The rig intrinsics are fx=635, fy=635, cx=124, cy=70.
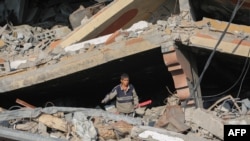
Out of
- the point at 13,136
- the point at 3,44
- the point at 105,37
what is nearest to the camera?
the point at 13,136

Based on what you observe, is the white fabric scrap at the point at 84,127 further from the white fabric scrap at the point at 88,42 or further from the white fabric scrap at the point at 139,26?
the white fabric scrap at the point at 139,26

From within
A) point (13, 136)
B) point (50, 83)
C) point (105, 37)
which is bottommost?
point (13, 136)

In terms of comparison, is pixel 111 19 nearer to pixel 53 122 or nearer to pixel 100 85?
pixel 100 85

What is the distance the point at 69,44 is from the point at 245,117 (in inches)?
135

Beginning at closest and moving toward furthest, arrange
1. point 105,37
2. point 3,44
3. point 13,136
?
point 13,136, point 105,37, point 3,44


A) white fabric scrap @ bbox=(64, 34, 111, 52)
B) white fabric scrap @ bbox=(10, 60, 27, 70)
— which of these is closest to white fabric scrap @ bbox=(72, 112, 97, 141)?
white fabric scrap @ bbox=(64, 34, 111, 52)

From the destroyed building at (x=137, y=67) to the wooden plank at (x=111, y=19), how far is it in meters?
0.02

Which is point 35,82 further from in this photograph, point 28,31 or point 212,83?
point 212,83

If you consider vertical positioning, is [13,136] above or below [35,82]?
below

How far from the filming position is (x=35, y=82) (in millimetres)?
11430

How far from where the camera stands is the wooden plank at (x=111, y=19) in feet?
37.4

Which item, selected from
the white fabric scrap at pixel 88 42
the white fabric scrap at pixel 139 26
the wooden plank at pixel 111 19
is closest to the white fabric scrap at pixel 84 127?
the white fabric scrap at pixel 88 42

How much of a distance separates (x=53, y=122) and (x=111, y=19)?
2.22 meters

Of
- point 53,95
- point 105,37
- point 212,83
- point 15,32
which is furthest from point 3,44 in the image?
point 212,83
